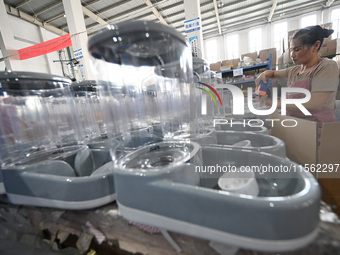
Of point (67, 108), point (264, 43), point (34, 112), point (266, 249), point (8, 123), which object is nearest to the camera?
point (266, 249)

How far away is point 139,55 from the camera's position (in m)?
0.60

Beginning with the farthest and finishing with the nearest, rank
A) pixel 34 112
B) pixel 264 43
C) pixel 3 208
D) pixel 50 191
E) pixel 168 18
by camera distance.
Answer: pixel 264 43 < pixel 168 18 < pixel 34 112 < pixel 3 208 < pixel 50 191

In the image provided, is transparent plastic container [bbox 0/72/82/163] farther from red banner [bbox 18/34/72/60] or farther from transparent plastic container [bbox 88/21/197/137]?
red banner [bbox 18/34/72/60]

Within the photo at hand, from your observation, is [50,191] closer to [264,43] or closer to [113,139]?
[113,139]

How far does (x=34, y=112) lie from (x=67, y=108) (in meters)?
0.27

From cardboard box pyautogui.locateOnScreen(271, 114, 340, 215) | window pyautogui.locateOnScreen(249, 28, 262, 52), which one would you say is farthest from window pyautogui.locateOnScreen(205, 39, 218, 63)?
cardboard box pyautogui.locateOnScreen(271, 114, 340, 215)

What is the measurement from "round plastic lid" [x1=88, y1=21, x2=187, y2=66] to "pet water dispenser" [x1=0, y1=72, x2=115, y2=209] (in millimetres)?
309

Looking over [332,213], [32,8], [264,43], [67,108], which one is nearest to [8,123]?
[67,108]

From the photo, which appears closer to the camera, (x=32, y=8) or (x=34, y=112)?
(x=34, y=112)

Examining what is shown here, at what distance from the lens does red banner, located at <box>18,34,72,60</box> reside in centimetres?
342

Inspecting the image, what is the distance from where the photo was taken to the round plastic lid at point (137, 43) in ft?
1.23

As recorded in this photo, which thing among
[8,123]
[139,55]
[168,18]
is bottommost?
[8,123]

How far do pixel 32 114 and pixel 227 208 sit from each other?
1.16 meters

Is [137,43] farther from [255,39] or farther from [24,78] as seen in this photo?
[255,39]
